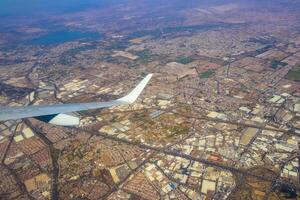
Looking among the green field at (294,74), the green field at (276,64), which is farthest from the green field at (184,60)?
the green field at (294,74)

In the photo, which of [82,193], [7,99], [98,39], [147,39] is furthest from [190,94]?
[98,39]

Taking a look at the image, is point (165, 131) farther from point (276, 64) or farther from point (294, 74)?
point (276, 64)

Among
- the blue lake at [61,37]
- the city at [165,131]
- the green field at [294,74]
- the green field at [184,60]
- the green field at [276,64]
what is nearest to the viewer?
the city at [165,131]

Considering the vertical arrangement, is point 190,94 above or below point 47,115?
below

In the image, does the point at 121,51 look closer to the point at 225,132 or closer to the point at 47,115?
the point at 225,132

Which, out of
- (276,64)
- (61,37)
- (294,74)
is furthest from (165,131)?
(61,37)

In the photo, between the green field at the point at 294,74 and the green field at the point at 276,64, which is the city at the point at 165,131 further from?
the green field at the point at 276,64

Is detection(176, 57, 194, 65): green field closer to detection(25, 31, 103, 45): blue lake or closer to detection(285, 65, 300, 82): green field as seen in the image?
detection(285, 65, 300, 82): green field

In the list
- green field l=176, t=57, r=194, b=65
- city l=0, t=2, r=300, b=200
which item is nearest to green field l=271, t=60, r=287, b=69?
city l=0, t=2, r=300, b=200
